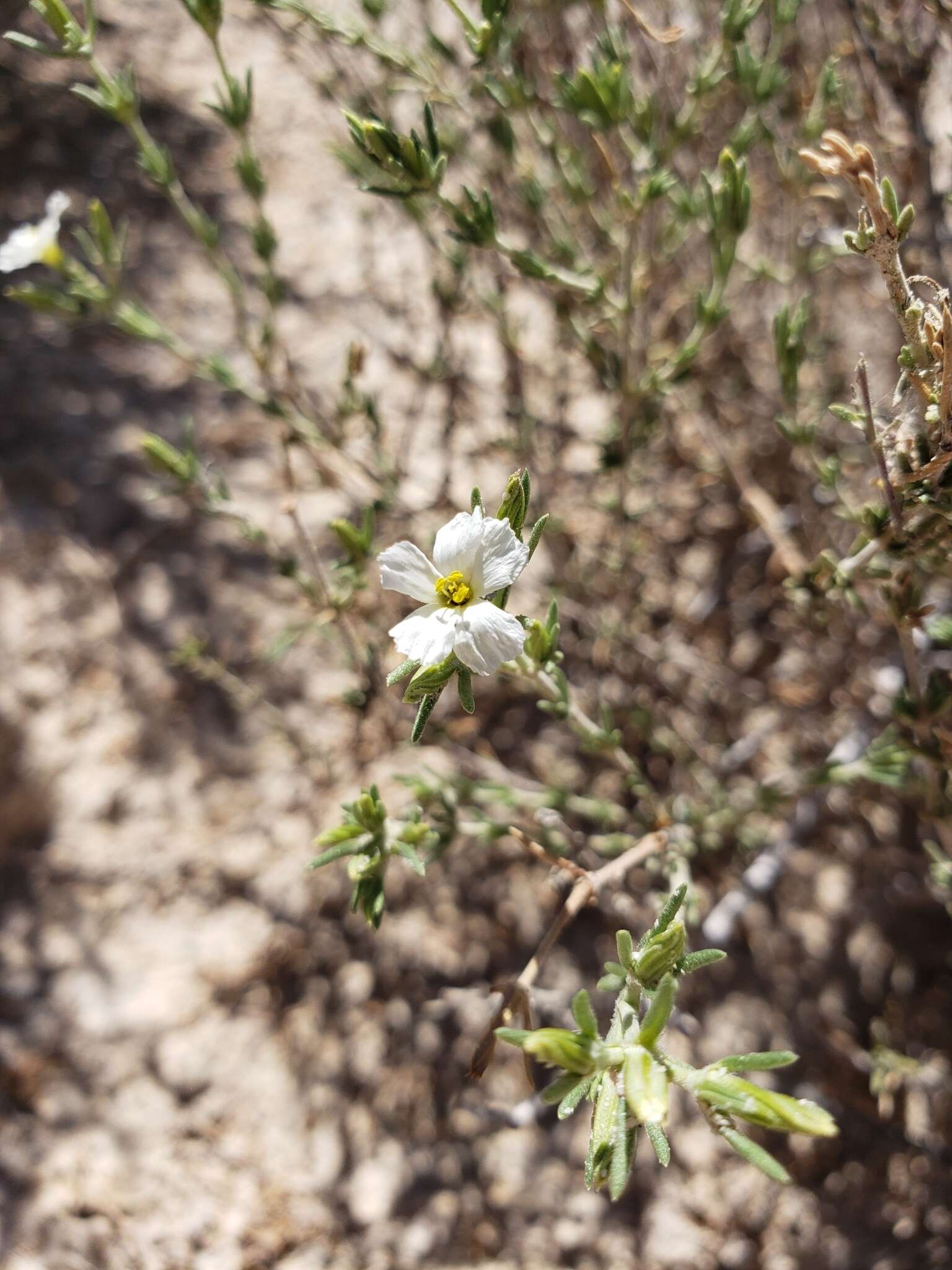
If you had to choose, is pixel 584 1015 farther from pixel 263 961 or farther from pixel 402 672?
pixel 263 961

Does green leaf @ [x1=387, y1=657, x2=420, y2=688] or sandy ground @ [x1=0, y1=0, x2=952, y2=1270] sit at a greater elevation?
green leaf @ [x1=387, y1=657, x2=420, y2=688]

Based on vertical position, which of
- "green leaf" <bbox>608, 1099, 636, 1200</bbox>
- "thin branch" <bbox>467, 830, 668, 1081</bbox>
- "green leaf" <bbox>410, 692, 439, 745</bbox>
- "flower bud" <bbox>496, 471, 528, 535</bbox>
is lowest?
"thin branch" <bbox>467, 830, 668, 1081</bbox>

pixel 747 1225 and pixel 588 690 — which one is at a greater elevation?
pixel 588 690

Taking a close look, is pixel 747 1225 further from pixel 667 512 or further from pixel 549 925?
pixel 667 512

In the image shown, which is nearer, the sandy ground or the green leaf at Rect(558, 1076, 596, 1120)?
the green leaf at Rect(558, 1076, 596, 1120)

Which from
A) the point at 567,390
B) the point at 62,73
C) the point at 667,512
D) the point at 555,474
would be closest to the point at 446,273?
the point at 567,390

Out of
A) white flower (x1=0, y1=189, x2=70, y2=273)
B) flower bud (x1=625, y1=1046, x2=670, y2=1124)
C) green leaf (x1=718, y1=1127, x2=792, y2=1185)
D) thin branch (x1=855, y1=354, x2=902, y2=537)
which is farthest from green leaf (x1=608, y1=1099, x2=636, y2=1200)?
white flower (x1=0, y1=189, x2=70, y2=273)

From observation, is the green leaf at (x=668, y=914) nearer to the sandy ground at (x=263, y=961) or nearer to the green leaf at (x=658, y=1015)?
the green leaf at (x=658, y=1015)

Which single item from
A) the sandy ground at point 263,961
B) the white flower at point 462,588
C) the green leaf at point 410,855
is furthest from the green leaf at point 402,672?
the sandy ground at point 263,961

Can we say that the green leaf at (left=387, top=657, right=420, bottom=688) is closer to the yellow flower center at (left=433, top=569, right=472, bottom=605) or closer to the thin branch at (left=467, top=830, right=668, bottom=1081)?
the yellow flower center at (left=433, top=569, right=472, bottom=605)
